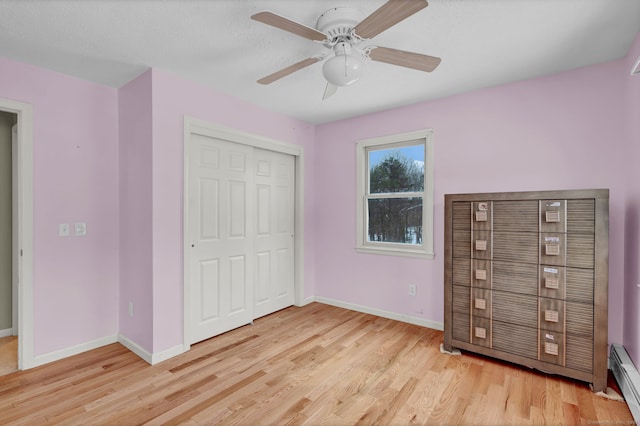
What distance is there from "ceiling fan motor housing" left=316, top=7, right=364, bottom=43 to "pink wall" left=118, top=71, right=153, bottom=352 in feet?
5.39

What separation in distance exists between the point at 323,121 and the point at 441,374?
123 inches

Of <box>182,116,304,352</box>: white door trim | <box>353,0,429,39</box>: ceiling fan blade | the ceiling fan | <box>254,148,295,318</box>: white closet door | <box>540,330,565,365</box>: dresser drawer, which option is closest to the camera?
<box>353,0,429,39</box>: ceiling fan blade

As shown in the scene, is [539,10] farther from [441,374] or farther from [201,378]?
[201,378]

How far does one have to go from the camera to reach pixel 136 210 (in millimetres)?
2795

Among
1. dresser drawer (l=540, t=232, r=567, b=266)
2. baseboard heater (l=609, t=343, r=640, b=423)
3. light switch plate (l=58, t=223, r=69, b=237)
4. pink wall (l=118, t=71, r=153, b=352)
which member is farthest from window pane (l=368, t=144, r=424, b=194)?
light switch plate (l=58, t=223, r=69, b=237)

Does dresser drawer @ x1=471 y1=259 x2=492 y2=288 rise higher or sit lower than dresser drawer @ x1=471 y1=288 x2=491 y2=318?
higher

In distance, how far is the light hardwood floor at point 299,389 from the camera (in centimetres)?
193

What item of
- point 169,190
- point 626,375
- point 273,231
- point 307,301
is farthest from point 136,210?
point 626,375

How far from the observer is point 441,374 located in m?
2.42

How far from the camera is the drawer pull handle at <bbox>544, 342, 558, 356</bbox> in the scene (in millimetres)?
2281

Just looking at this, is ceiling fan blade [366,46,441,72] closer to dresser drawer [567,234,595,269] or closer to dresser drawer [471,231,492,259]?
dresser drawer [471,231,492,259]

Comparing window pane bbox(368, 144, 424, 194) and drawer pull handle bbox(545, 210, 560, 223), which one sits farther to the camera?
window pane bbox(368, 144, 424, 194)

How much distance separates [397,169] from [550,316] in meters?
2.04

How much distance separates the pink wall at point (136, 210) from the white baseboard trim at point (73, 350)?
14 cm
